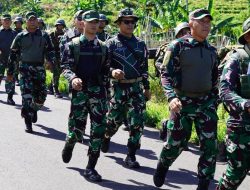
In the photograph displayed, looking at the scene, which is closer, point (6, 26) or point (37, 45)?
point (37, 45)

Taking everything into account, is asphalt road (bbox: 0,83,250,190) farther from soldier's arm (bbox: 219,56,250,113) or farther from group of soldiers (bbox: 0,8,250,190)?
soldier's arm (bbox: 219,56,250,113)

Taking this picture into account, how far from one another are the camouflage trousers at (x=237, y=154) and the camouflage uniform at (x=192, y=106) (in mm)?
901

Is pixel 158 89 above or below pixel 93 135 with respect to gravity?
below

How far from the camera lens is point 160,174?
5742mm

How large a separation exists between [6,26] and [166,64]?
831cm

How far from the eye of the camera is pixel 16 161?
6.87 metres

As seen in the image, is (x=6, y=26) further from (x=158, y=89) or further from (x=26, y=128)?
(x=26, y=128)

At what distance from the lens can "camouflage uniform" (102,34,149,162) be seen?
21.9ft

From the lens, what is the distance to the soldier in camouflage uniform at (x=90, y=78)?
20.0ft

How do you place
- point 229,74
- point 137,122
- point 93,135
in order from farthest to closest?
point 137,122
point 93,135
point 229,74

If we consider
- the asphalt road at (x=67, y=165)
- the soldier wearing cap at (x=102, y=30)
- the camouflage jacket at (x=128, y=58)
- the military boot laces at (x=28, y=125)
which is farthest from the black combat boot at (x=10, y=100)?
the camouflage jacket at (x=128, y=58)

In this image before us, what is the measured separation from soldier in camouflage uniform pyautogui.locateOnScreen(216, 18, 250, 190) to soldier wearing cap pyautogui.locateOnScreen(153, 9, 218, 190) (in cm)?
88

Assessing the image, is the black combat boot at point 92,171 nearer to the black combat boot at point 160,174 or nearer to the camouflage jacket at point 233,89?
the black combat boot at point 160,174

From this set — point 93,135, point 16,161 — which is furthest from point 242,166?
point 16,161
